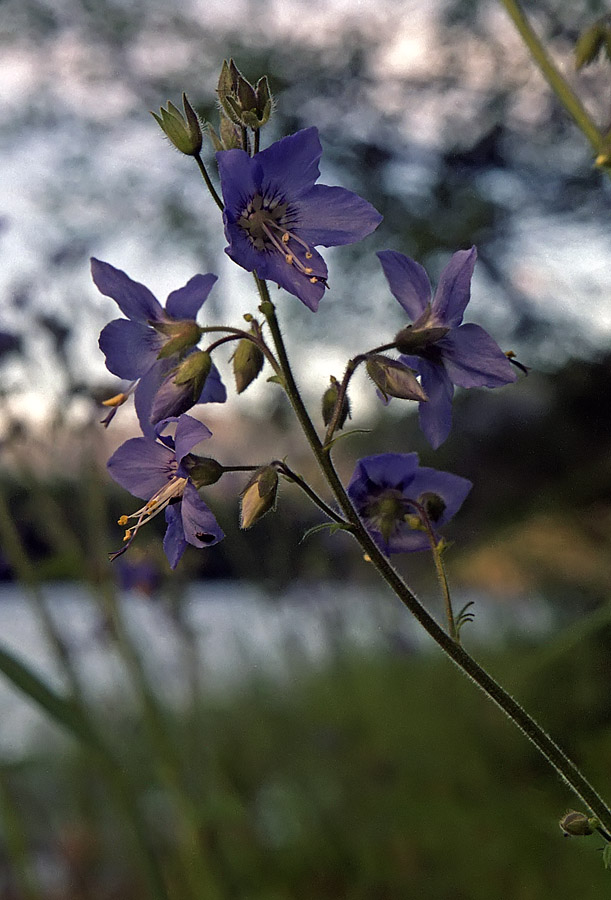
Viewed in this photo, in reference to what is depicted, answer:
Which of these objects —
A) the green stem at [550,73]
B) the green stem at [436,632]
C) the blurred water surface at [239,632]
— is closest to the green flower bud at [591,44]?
the green stem at [550,73]

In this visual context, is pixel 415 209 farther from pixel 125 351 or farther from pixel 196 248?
pixel 125 351

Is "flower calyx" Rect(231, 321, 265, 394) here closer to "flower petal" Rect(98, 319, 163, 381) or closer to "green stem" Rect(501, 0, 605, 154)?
"flower petal" Rect(98, 319, 163, 381)

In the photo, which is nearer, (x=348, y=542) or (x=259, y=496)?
(x=259, y=496)

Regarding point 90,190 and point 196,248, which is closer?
point 196,248

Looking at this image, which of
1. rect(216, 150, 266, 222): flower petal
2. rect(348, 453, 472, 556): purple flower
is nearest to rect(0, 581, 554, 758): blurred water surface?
rect(348, 453, 472, 556): purple flower

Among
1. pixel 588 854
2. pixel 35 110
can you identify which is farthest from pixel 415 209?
pixel 588 854

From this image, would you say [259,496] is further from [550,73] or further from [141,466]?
[550,73]

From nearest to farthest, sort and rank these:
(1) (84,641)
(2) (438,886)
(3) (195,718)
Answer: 1. (3) (195,718)
2. (2) (438,886)
3. (1) (84,641)

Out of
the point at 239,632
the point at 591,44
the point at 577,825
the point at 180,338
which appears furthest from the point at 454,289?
the point at 239,632
